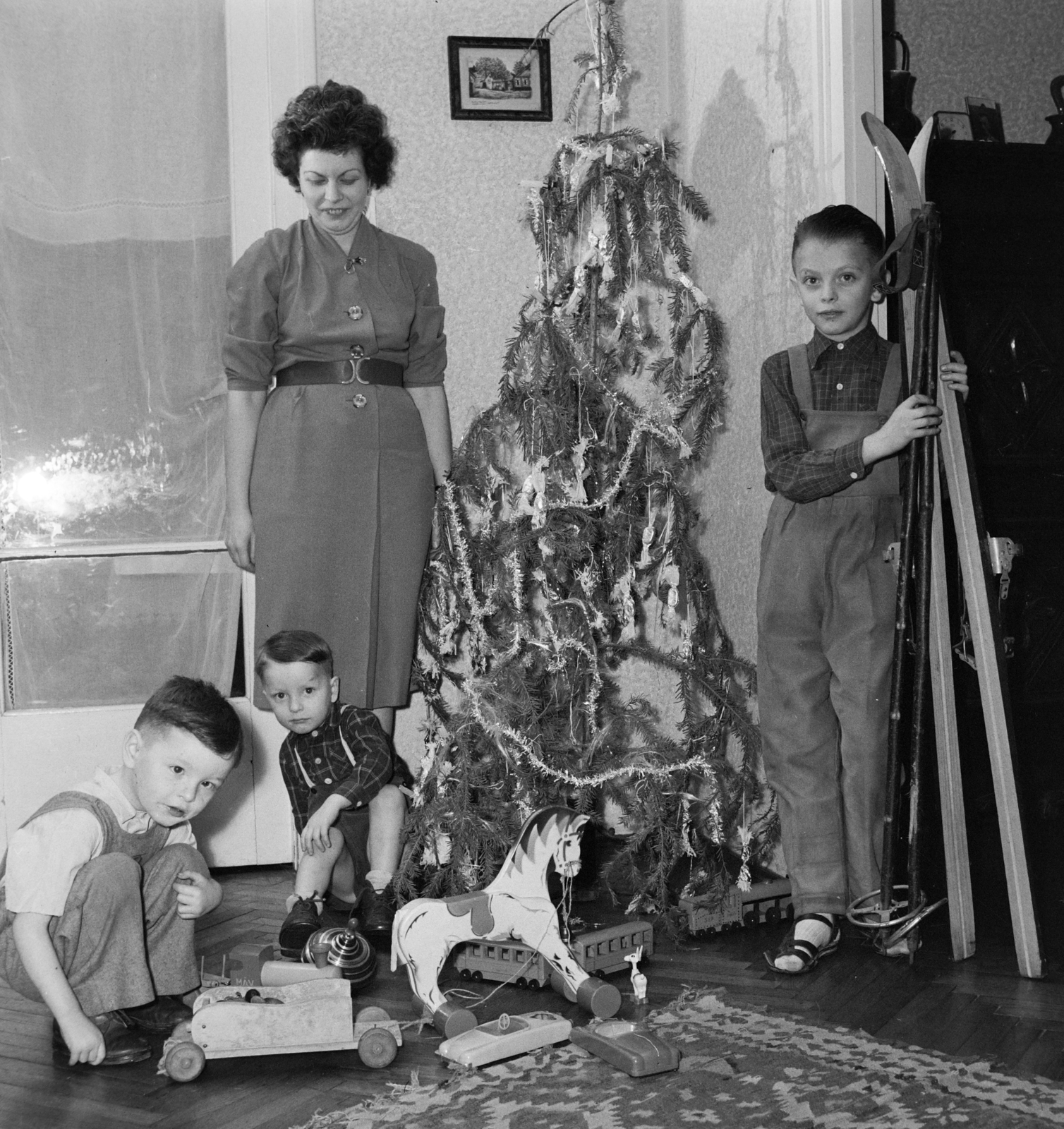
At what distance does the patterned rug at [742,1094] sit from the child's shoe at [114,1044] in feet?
1.18

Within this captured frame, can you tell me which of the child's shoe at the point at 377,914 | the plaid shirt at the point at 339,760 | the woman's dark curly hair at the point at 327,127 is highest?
the woman's dark curly hair at the point at 327,127

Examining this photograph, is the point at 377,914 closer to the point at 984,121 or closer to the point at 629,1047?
the point at 629,1047

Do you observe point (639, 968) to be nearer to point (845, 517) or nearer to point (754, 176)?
point (845, 517)

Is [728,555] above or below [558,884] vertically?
above

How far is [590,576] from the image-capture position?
2479 millimetres

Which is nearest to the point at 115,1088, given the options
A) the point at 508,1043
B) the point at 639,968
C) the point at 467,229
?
the point at 508,1043

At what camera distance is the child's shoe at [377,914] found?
242cm

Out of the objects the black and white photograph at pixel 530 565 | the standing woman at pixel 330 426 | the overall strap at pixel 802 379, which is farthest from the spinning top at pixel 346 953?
the overall strap at pixel 802 379

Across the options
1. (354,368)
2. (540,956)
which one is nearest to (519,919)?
(540,956)

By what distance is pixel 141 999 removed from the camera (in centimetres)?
186

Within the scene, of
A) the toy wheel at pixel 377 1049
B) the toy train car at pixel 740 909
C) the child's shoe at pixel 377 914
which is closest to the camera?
the toy wheel at pixel 377 1049

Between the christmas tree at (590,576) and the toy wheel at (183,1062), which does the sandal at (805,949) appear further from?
the toy wheel at (183,1062)

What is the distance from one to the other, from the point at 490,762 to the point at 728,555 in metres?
0.83

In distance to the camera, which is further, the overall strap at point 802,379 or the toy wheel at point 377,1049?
the overall strap at point 802,379
